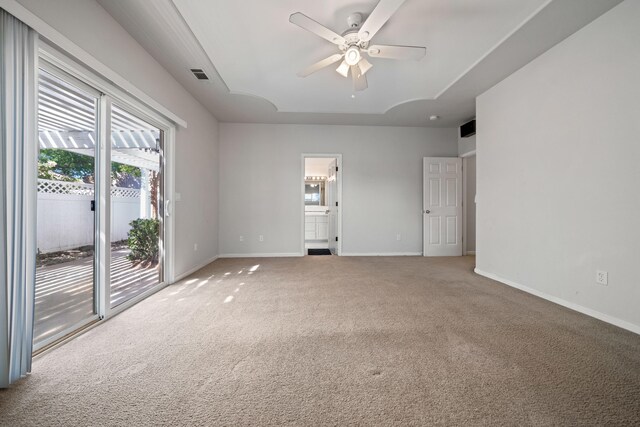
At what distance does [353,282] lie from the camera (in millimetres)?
3387

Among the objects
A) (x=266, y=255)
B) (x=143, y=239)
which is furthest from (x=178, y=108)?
(x=266, y=255)

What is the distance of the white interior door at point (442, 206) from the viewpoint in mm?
5289

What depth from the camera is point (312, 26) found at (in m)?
2.10

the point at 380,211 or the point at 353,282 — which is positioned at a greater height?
the point at 380,211

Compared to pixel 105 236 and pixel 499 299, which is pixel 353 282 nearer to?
pixel 499 299

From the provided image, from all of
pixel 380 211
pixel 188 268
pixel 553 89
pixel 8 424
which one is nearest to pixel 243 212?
pixel 188 268

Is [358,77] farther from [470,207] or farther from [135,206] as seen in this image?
[470,207]

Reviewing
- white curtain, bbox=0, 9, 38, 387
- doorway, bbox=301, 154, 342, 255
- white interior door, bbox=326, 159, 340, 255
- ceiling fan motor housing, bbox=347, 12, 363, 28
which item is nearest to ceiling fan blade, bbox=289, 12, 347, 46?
ceiling fan motor housing, bbox=347, 12, 363, 28

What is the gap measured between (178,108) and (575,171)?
453 cm

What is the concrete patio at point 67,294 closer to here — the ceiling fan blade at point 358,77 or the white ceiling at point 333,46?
the white ceiling at point 333,46

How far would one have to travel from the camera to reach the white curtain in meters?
1.37

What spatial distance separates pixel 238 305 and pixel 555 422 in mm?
2340

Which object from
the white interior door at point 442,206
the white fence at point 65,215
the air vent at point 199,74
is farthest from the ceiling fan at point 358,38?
the white interior door at point 442,206

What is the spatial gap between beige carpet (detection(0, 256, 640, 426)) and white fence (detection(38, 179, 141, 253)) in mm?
741
